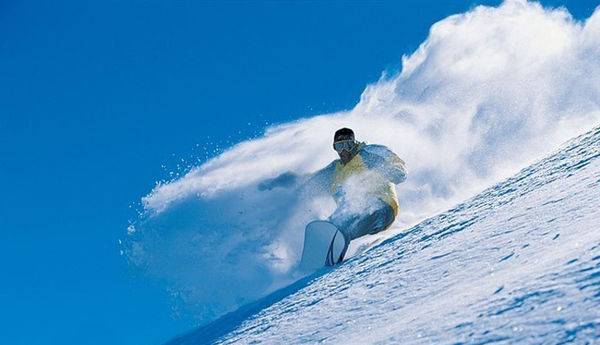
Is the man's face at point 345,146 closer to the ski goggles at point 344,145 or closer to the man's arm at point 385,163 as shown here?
the ski goggles at point 344,145

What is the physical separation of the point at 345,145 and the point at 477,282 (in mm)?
5614

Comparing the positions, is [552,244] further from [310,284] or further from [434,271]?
[310,284]

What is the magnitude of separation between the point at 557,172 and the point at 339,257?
2.54 meters

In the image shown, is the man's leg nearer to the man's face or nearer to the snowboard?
the snowboard

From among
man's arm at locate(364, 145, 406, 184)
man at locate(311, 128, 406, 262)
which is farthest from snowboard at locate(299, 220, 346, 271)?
man's arm at locate(364, 145, 406, 184)

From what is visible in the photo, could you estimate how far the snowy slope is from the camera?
6.75 feet

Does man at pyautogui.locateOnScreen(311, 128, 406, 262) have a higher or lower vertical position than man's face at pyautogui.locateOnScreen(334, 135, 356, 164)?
lower

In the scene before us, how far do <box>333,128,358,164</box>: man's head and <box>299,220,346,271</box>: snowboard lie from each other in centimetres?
104

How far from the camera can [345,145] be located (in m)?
8.42

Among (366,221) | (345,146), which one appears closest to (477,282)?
(366,221)

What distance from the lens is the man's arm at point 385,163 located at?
808cm

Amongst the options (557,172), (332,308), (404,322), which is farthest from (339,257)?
(404,322)

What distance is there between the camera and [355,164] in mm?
8320

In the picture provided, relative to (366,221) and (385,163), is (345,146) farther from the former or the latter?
(366,221)
